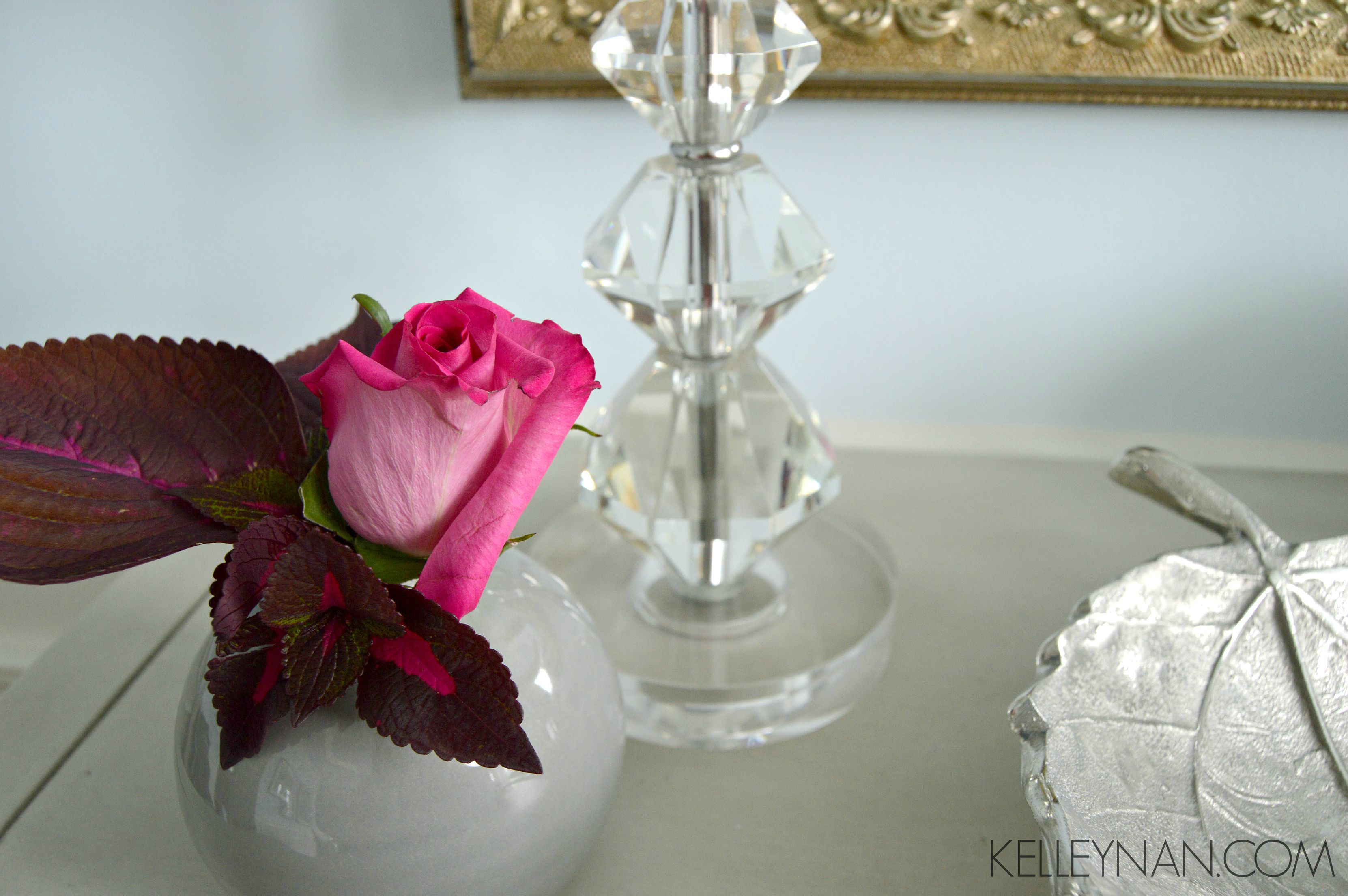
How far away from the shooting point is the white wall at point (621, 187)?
20.4 inches

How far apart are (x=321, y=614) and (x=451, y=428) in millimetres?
58

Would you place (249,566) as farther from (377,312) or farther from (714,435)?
(714,435)

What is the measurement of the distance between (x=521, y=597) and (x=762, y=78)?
187 mm

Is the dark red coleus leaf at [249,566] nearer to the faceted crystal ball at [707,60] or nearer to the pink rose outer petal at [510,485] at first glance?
the pink rose outer petal at [510,485]

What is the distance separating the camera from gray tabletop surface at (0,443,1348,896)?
0.32m

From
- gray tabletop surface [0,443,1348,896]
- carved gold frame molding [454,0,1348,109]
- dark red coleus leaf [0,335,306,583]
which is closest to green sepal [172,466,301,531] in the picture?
dark red coleus leaf [0,335,306,583]

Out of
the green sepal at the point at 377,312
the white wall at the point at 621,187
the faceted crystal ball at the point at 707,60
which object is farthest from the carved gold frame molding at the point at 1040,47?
the green sepal at the point at 377,312

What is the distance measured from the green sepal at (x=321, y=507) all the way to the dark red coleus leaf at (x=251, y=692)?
0.03m

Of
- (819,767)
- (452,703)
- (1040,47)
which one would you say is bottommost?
(819,767)

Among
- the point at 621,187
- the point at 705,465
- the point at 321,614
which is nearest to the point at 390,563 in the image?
the point at 321,614

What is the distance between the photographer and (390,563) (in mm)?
256

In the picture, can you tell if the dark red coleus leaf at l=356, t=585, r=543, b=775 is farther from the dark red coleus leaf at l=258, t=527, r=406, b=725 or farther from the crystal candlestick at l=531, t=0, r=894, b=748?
the crystal candlestick at l=531, t=0, r=894, b=748

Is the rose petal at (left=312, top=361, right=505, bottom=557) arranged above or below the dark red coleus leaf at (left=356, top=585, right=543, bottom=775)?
above
